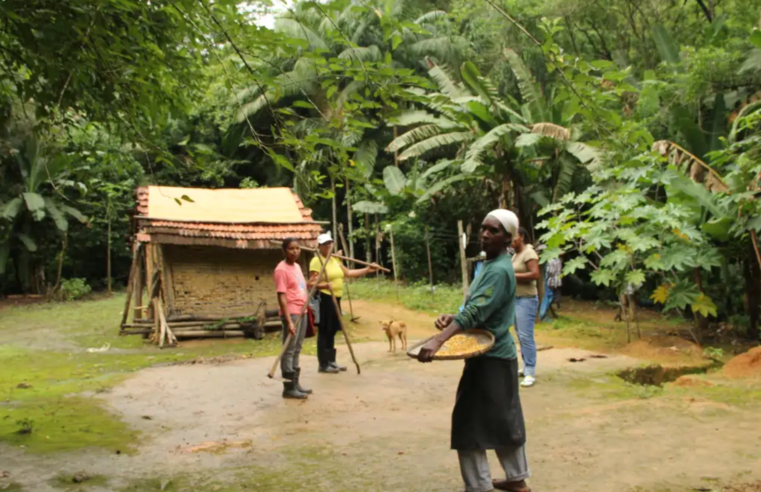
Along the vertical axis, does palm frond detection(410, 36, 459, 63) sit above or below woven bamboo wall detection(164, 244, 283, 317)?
above

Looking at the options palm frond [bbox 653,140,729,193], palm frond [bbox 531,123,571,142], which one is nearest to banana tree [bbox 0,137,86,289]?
palm frond [bbox 531,123,571,142]

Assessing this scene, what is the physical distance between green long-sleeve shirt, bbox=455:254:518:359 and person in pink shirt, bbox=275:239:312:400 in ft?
10.9

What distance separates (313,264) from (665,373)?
15.6 ft

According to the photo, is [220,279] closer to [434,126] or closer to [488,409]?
[434,126]

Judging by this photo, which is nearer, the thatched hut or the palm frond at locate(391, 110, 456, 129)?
the thatched hut

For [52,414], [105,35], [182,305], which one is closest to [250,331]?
[182,305]

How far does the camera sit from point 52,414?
6246 mm

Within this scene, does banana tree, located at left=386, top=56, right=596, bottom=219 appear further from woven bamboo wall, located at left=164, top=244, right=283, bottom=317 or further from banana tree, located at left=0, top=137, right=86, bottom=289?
banana tree, located at left=0, top=137, right=86, bottom=289

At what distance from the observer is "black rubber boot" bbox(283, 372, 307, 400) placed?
685cm

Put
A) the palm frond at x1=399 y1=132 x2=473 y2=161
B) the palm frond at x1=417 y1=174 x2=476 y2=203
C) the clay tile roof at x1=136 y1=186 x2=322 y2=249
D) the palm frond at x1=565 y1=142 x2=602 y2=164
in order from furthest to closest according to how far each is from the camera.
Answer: the palm frond at x1=417 y1=174 x2=476 y2=203 < the palm frond at x1=399 y1=132 x2=473 y2=161 < the palm frond at x1=565 y1=142 x2=602 y2=164 < the clay tile roof at x1=136 y1=186 x2=322 y2=249

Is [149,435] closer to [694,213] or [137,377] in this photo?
[137,377]

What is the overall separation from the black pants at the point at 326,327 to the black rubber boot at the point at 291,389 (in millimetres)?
1216

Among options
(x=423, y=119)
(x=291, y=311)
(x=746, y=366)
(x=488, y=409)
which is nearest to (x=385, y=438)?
(x=488, y=409)

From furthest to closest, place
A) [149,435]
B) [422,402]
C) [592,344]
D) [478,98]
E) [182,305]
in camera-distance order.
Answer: [478,98], [182,305], [592,344], [422,402], [149,435]
